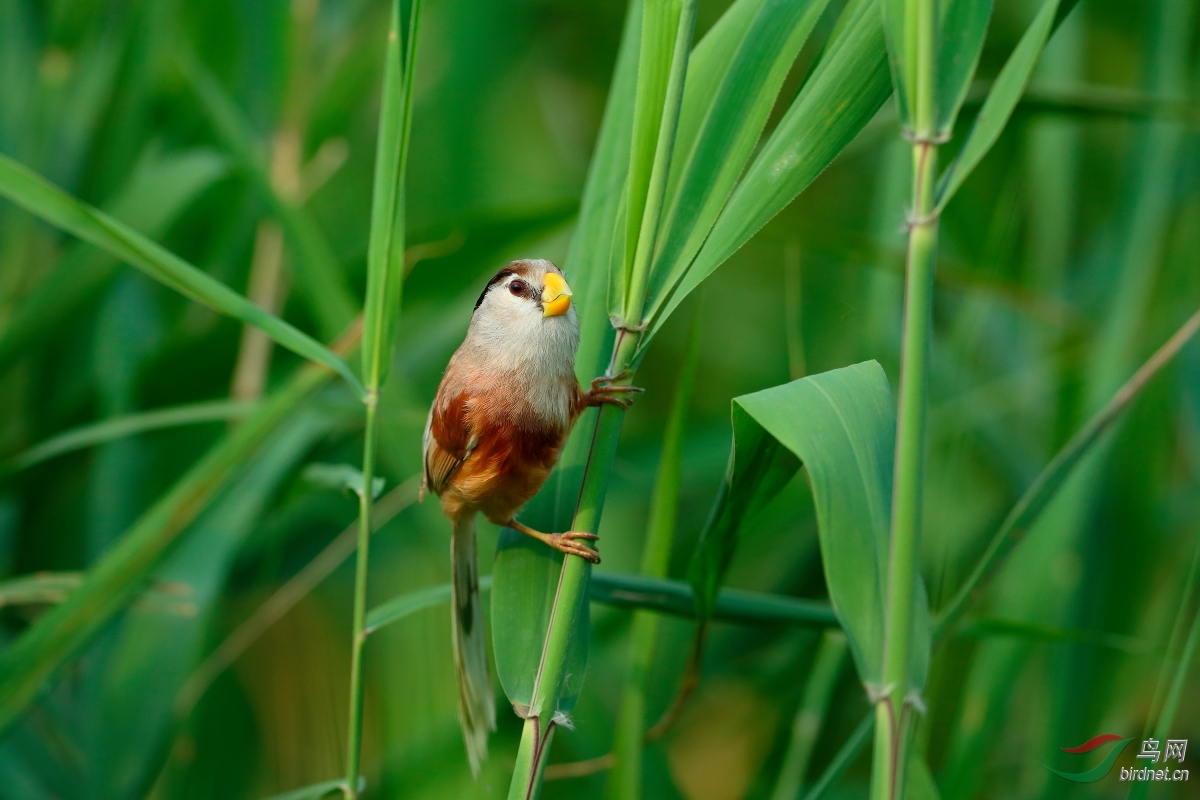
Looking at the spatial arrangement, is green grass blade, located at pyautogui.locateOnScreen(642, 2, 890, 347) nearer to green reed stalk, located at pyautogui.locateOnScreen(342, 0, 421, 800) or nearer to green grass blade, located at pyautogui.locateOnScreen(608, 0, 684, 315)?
green grass blade, located at pyautogui.locateOnScreen(608, 0, 684, 315)

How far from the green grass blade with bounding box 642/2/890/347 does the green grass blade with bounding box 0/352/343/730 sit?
2.77 feet

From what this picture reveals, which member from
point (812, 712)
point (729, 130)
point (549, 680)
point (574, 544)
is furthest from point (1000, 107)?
point (812, 712)

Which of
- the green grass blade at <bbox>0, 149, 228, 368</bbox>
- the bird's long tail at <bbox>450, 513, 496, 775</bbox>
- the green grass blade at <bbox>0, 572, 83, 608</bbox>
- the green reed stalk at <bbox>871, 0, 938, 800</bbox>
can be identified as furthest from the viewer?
the green grass blade at <bbox>0, 149, 228, 368</bbox>

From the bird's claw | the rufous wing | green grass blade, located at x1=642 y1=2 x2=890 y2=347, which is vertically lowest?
the bird's claw

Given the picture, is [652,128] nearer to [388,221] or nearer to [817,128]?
[817,128]

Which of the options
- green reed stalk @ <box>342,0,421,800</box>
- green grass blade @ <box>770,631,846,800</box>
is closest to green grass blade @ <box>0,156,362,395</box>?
green reed stalk @ <box>342,0,421,800</box>

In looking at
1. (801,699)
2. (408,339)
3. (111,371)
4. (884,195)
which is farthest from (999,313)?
(111,371)

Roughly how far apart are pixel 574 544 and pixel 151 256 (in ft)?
2.15

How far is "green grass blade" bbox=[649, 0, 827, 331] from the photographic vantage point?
112 cm

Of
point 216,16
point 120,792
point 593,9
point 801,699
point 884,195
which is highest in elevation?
point 593,9

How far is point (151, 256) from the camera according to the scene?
1185 millimetres

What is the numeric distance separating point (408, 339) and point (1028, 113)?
152cm

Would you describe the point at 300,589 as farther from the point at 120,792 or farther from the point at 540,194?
the point at 540,194

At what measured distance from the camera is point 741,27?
3.84 ft
